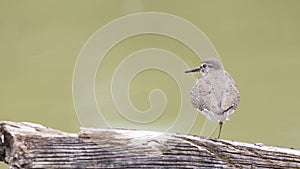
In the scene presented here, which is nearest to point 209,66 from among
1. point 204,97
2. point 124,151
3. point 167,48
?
point 204,97

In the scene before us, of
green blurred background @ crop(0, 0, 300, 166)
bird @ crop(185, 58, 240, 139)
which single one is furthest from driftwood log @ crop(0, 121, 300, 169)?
green blurred background @ crop(0, 0, 300, 166)

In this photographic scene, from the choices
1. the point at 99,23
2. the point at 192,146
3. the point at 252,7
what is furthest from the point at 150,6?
the point at 192,146

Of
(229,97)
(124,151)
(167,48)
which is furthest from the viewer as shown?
(167,48)

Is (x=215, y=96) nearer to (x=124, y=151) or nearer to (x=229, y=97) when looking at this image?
(x=229, y=97)

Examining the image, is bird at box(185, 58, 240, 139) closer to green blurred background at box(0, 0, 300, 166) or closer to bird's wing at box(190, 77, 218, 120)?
bird's wing at box(190, 77, 218, 120)

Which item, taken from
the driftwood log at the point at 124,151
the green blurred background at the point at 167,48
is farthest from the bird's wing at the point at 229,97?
the green blurred background at the point at 167,48

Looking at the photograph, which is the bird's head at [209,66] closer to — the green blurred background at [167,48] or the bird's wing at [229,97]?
the bird's wing at [229,97]

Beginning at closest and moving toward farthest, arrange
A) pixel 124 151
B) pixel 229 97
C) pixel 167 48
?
pixel 124 151
pixel 229 97
pixel 167 48
